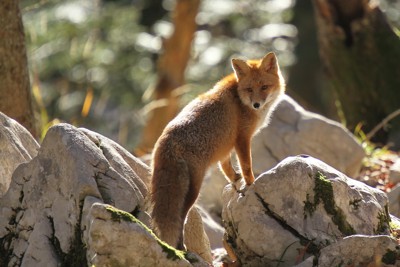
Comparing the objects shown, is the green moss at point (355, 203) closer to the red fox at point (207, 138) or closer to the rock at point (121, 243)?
the red fox at point (207, 138)

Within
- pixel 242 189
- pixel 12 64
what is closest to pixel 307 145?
pixel 242 189

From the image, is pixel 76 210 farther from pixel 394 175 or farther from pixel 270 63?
pixel 394 175

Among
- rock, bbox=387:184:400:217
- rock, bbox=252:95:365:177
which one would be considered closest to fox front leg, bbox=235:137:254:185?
rock, bbox=387:184:400:217

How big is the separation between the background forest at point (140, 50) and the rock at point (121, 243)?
11.9 m

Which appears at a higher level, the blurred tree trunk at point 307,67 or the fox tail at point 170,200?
the fox tail at point 170,200

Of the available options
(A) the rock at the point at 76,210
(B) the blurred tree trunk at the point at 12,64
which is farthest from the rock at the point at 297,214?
(B) the blurred tree trunk at the point at 12,64

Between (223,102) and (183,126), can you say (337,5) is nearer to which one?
(223,102)

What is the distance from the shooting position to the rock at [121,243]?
16.9ft

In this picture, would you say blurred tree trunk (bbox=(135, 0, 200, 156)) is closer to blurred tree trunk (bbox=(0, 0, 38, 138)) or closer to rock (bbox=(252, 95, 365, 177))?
rock (bbox=(252, 95, 365, 177))

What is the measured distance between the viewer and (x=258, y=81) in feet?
25.3

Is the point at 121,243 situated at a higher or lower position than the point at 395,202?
higher

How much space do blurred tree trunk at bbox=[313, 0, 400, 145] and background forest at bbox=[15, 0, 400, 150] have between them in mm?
5698

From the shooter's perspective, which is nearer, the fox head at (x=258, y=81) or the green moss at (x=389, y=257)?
the green moss at (x=389, y=257)

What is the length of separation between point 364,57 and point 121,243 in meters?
7.50
